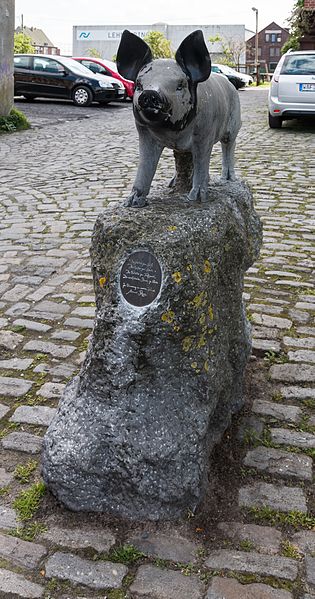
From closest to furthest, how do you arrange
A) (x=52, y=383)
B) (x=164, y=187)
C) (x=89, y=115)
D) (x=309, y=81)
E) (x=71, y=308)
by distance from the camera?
(x=164, y=187) < (x=52, y=383) < (x=71, y=308) < (x=309, y=81) < (x=89, y=115)

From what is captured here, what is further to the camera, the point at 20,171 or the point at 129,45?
the point at 20,171

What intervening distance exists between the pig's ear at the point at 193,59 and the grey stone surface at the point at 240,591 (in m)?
2.06

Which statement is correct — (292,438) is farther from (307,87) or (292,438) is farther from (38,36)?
(38,36)

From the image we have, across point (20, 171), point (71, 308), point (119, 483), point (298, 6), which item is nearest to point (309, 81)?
point (20, 171)

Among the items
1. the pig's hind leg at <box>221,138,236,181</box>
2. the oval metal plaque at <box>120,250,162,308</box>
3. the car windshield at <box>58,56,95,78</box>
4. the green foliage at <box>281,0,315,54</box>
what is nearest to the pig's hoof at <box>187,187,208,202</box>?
the oval metal plaque at <box>120,250,162,308</box>

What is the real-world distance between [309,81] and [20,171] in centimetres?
651

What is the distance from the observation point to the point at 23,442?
3.38 meters

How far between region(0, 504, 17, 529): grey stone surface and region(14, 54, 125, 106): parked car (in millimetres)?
19553

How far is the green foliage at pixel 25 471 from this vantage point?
10.1 feet

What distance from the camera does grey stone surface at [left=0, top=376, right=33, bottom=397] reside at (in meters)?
3.85

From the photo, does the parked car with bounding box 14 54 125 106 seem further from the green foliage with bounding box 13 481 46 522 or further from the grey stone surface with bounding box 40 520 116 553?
the grey stone surface with bounding box 40 520 116 553

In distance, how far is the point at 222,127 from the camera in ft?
11.5

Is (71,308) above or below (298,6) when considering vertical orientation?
below

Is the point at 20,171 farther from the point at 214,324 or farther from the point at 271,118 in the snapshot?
the point at 214,324
